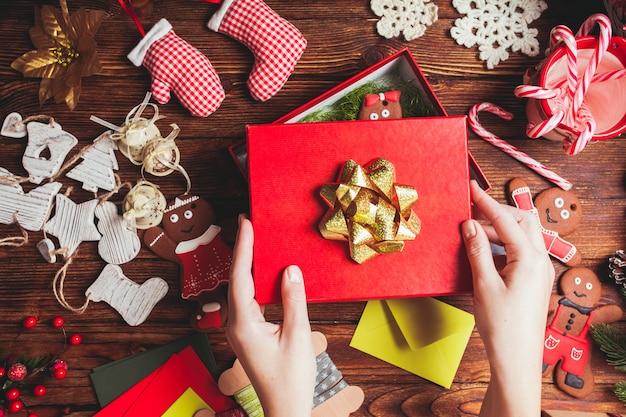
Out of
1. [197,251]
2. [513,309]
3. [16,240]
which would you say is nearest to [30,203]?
[16,240]

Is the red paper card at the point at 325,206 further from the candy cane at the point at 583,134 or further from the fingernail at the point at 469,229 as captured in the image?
the candy cane at the point at 583,134

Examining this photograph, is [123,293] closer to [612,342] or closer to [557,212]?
[557,212]

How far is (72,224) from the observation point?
4.11 ft

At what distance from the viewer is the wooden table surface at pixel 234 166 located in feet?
4.13

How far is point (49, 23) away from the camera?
1.24 m

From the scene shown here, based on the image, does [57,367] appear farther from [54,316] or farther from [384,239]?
[384,239]

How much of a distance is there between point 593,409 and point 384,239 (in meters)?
0.79

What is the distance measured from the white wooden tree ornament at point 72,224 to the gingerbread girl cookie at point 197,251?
147 mm

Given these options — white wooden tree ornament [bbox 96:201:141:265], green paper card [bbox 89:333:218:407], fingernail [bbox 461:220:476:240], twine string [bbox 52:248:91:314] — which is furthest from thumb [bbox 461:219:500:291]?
twine string [bbox 52:248:91:314]

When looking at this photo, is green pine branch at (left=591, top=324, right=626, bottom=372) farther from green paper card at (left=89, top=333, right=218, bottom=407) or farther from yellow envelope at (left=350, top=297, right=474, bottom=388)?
green paper card at (left=89, top=333, right=218, bottom=407)

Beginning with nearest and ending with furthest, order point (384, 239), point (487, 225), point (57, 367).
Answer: point (384, 239), point (487, 225), point (57, 367)

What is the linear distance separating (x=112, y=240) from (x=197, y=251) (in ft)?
0.71

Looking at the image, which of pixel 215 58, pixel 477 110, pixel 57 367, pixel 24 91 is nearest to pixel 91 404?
pixel 57 367

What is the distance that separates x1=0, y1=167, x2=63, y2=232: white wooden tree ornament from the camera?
1254 mm
